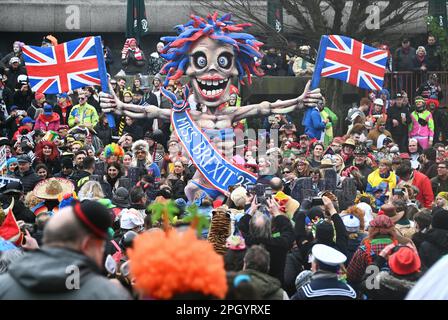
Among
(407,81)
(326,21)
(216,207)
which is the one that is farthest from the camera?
(326,21)

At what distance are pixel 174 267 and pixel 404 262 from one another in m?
3.24

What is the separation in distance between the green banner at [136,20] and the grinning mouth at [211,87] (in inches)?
380

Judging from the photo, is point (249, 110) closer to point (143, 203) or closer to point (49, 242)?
point (143, 203)

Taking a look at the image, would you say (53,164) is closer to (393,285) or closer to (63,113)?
(63,113)

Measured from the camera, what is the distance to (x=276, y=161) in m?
15.2

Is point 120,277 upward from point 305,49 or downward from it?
downward

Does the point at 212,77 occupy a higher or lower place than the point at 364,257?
higher

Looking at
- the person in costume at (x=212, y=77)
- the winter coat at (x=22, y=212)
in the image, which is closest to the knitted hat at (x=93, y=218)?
the winter coat at (x=22, y=212)

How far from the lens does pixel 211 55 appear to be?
1441cm

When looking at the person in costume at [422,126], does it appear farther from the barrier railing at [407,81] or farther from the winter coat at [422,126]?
the barrier railing at [407,81]

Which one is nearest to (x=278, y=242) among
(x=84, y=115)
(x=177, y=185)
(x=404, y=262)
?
(x=404, y=262)

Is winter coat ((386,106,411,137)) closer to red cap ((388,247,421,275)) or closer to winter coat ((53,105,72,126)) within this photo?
winter coat ((53,105,72,126))

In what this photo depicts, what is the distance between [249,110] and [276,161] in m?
0.88

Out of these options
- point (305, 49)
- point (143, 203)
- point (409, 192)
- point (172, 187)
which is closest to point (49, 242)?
point (143, 203)
